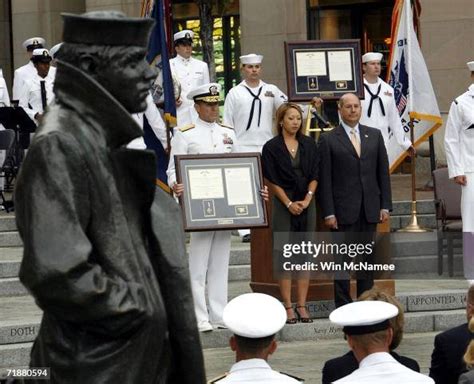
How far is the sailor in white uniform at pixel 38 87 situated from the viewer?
17.9 metres

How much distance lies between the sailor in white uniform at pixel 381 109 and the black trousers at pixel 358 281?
334 centimetres

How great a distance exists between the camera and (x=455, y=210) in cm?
1625

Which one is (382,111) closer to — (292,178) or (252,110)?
(252,110)

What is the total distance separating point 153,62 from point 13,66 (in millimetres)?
14958

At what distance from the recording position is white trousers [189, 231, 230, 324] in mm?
12891

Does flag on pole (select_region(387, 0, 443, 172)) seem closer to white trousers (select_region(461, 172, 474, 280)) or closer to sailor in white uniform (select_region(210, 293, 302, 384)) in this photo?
white trousers (select_region(461, 172, 474, 280))

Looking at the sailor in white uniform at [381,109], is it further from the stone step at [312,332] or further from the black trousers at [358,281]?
the stone step at [312,332]

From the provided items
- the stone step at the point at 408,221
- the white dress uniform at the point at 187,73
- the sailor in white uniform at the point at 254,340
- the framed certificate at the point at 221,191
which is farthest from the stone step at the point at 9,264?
the sailor in white uniform at the point at 254,340

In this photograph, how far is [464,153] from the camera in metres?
15.1

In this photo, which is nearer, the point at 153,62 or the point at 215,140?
the point at 215,140

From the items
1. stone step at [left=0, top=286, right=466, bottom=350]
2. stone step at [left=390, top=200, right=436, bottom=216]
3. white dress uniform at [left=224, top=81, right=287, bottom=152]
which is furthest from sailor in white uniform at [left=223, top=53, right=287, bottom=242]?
stone step at [left=0, top=286, right=466, bottom=350]

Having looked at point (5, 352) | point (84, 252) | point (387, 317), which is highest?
Answer: point (84, 252)

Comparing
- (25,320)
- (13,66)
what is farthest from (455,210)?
(13,66)

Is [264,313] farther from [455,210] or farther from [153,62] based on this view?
[455,210]
